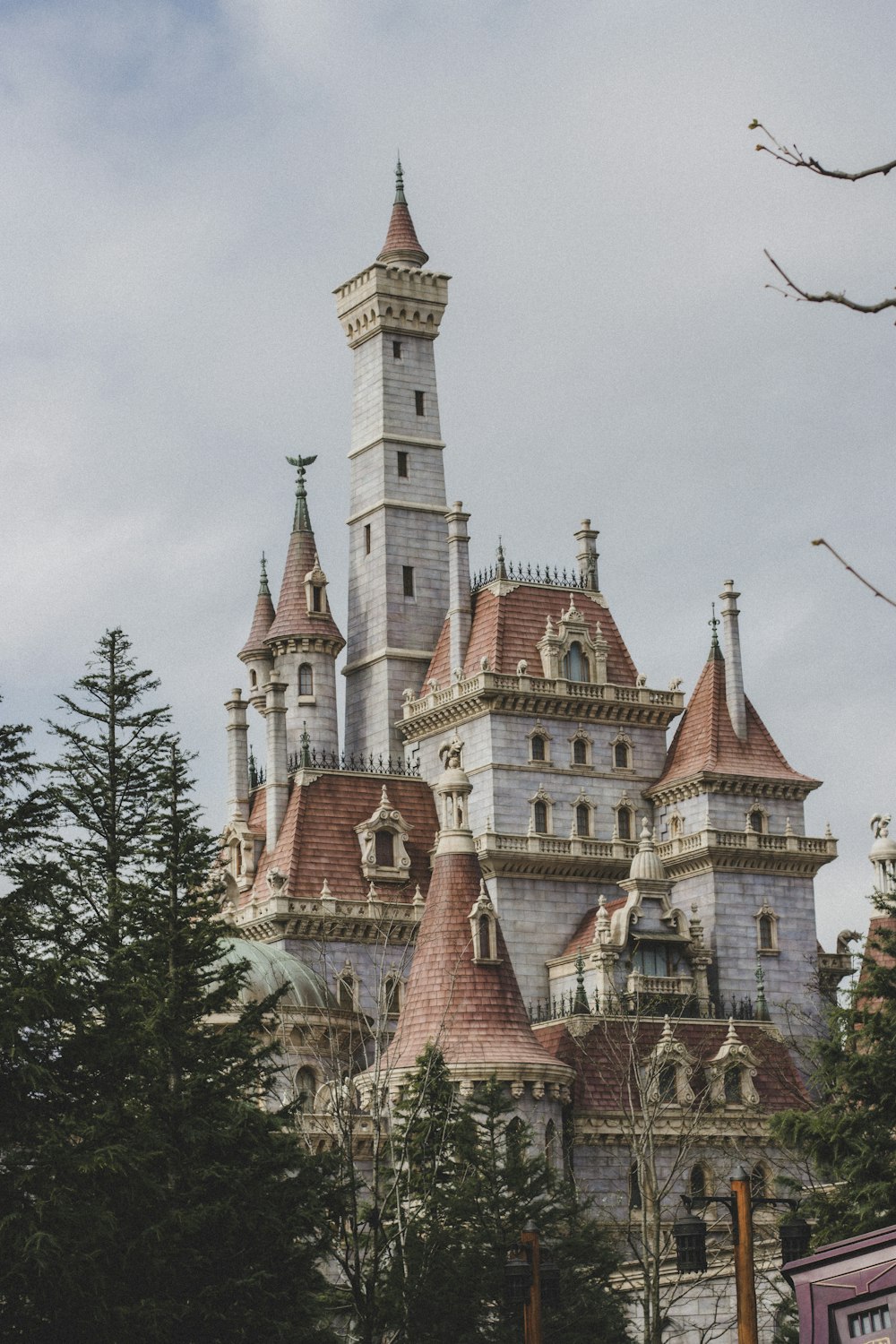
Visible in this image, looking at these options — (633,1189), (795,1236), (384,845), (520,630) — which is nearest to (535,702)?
(520,630)

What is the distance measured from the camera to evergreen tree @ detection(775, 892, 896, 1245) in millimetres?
36000

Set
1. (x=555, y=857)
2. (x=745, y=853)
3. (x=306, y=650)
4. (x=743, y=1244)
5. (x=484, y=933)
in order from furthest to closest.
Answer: (x=306, y=650)
(x=745, y=853)
(x=555, y=857)
(x=484, y=933)
(x=743, y=1244)

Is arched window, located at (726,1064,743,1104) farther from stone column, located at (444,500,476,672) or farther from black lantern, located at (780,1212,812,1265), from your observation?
black lantern, located at (780,1212,812,1265)

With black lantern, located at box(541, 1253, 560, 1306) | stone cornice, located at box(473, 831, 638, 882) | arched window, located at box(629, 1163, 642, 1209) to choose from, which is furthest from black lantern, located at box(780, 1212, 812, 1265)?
stone cornice, located at box(473, 831, 638, 882)

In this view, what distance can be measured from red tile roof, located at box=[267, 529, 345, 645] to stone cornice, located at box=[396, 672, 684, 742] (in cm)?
333

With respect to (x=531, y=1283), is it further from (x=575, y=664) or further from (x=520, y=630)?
(x=520, y=630)

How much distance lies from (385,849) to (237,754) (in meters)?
6.22

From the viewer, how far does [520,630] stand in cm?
6469

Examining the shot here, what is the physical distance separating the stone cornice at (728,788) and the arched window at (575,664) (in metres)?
3.40

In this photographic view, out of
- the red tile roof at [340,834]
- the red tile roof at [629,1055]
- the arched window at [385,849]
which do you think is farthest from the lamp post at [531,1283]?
the arched window at [385,849]

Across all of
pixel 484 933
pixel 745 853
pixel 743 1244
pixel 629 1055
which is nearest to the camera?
pixel 743 1244

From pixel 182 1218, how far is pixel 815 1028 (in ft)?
104

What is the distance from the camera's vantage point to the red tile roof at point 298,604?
6675 cm

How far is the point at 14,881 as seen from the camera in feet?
98.7
